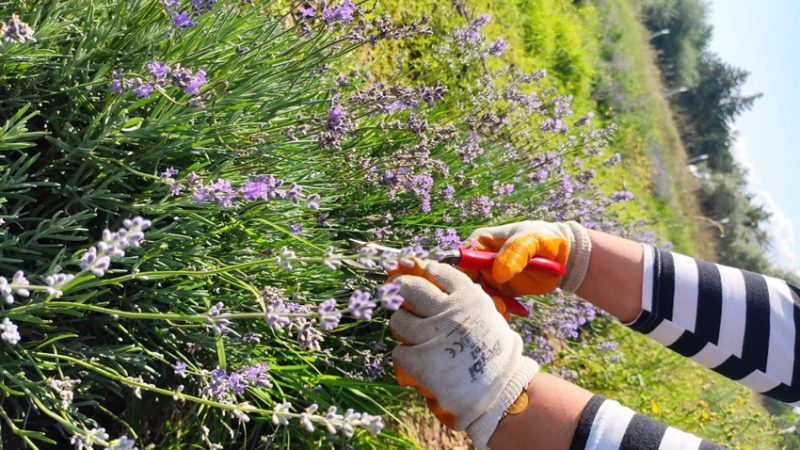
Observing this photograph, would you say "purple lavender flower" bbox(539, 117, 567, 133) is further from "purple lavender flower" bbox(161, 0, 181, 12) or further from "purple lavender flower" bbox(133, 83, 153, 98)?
"purple lavender flower" bbox(133, 83, 153, 98)

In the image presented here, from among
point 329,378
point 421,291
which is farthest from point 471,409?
point 329,378

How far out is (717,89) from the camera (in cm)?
2391

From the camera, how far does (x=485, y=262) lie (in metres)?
1.96

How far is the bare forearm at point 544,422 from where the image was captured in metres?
1.65

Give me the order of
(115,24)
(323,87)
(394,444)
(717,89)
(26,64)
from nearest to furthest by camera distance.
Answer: (26,64)
(115,24)
(394,444)
(323,87)
(717,89)

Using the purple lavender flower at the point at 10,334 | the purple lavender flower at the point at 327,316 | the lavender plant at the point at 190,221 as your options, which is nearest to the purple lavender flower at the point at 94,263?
the lavender plant at the point at 190,221

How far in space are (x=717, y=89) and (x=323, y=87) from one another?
80.0 ft

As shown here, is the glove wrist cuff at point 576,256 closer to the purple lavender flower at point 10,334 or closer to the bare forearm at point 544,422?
the bare forearm at point 544,422

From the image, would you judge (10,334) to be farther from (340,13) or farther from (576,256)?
(576,256)

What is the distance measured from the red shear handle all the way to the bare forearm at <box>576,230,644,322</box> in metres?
0.16

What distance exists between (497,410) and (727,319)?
83 cm

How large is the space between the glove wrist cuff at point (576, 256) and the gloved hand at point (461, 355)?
483 mm

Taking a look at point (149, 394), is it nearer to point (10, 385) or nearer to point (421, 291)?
point (10, 385)

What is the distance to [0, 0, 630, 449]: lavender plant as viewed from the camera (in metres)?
1.41
